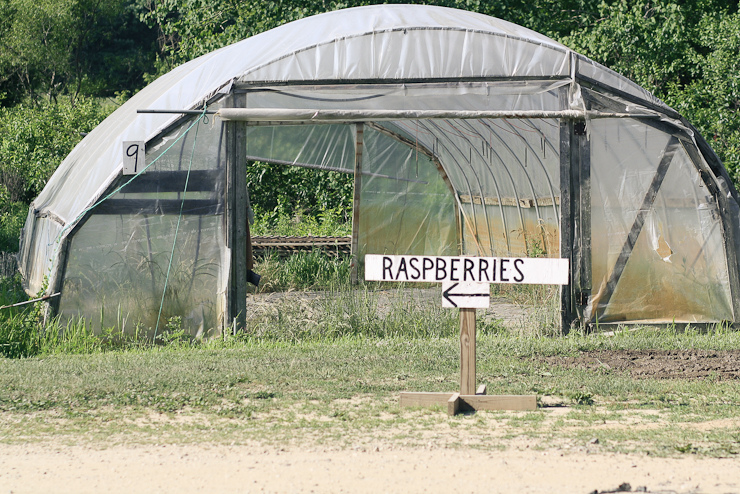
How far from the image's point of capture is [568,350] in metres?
7.68

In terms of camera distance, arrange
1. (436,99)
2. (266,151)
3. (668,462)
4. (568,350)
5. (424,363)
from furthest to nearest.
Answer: (266,151), (436,99), (568,350), (424,363), (668,462)

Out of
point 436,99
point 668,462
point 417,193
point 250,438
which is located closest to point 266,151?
point 417,193

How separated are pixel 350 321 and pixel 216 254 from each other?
1.54 m

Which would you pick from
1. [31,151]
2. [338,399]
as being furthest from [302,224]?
[338,399]

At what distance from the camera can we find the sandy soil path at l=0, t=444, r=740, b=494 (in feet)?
13.0

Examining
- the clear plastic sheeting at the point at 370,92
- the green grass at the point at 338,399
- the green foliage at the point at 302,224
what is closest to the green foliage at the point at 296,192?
the green foliage at the point at 302,224

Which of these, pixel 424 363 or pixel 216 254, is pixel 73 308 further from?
pixel 424 363

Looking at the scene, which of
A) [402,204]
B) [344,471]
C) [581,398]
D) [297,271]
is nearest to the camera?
[344,471]

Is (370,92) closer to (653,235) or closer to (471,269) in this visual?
(653,235)

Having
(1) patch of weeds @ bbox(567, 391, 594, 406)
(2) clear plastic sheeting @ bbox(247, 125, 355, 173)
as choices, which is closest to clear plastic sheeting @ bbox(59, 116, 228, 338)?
(1) patch of weeds @ bbox(567, 391, 594, 406)

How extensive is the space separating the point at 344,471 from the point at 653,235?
562 cm

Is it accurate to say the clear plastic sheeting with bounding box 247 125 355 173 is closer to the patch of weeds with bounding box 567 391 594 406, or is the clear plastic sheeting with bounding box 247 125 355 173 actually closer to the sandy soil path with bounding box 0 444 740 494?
the patch of weeds with bounding box 567 391 594 406

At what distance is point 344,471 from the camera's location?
13.8ft

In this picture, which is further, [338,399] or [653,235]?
[653,235]
